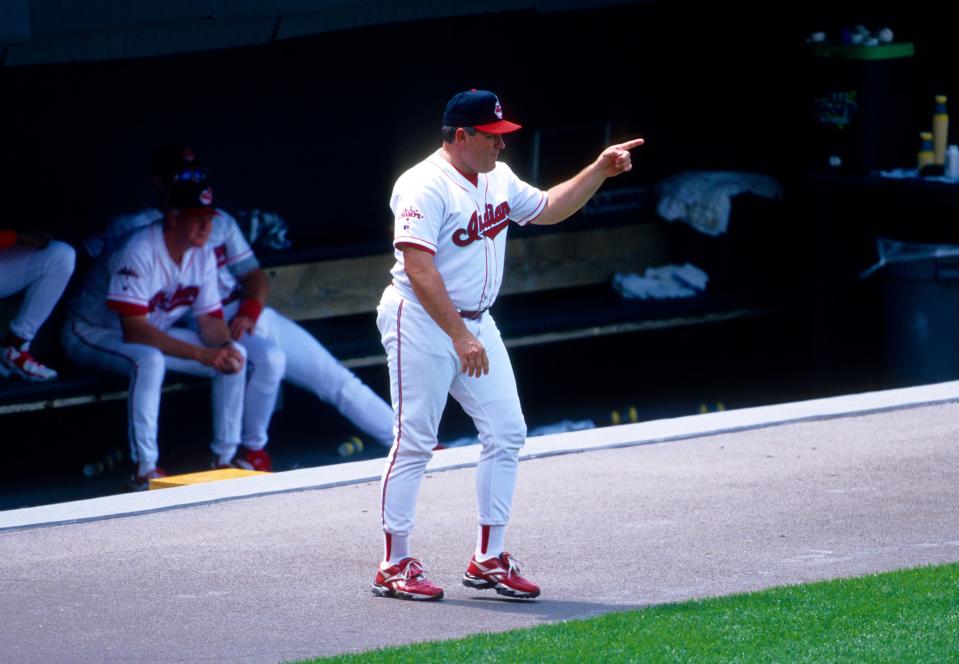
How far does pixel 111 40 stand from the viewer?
632cm

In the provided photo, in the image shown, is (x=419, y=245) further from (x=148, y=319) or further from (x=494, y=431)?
(x=148, y=319)

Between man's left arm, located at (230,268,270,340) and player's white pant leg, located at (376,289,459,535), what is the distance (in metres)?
2.76

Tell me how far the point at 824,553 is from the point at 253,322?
3044 millimetres

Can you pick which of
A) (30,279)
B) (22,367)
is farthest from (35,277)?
(22,367)

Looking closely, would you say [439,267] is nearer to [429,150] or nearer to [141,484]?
[141,484]

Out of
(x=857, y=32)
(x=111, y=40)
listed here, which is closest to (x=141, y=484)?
(x=111, y=40)

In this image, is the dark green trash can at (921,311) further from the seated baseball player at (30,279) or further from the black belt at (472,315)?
the black belt at (472,315)

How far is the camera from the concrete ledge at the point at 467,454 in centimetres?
539

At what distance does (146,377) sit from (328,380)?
85 cm

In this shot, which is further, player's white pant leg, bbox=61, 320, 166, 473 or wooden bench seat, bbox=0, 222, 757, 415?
wooden bench seat, bbox=0, 222, 757, 415

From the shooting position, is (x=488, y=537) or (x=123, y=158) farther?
(x=123, y=158)

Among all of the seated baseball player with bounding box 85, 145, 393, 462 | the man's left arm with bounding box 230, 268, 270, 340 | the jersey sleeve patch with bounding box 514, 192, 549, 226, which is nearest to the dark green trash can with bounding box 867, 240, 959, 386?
Result: the seated baseball player with bounding box 85, 145, 393, 462

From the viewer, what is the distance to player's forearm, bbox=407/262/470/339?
4.22 m

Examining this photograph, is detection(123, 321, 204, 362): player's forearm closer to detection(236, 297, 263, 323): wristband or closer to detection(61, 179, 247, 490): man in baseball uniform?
detection(61, 179, 247, 490): man in baseball uniform
